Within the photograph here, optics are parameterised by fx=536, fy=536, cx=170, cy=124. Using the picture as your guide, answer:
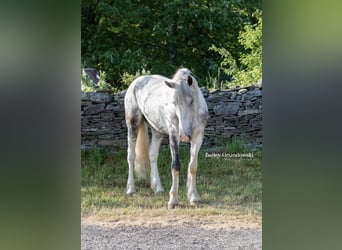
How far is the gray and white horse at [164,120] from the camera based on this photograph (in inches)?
179

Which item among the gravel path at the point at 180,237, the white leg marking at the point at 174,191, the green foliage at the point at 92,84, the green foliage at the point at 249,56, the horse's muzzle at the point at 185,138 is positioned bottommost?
the gravel path at the point at 180,237

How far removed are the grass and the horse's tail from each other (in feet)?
0.27

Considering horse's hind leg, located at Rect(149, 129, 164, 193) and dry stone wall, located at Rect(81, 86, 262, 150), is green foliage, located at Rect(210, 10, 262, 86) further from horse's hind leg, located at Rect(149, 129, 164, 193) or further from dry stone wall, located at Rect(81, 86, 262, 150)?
horse's hind leg, located at Rect(149, 129, 164, 193)

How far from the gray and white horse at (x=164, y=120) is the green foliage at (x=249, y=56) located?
38 cm

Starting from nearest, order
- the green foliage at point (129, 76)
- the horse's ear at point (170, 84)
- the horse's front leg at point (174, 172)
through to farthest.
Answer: the horse's ear at point (170, 84) < the horse's front leg at point (174, 172) < the green foliage at point (129, 76)

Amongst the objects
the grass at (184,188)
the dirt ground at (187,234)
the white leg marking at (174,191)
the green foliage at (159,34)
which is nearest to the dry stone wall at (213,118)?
the grass at (184,188)

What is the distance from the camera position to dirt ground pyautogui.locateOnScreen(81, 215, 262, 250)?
4582mm

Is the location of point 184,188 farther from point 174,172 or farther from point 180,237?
point 180,237

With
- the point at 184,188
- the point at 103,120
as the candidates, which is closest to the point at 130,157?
the point at 103,120

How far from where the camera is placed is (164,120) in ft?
15.3

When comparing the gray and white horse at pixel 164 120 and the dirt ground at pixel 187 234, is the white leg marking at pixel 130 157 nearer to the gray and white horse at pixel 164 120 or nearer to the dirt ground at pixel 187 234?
the gray and white horse at pixel 164 120

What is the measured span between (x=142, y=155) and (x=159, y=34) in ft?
3.54
